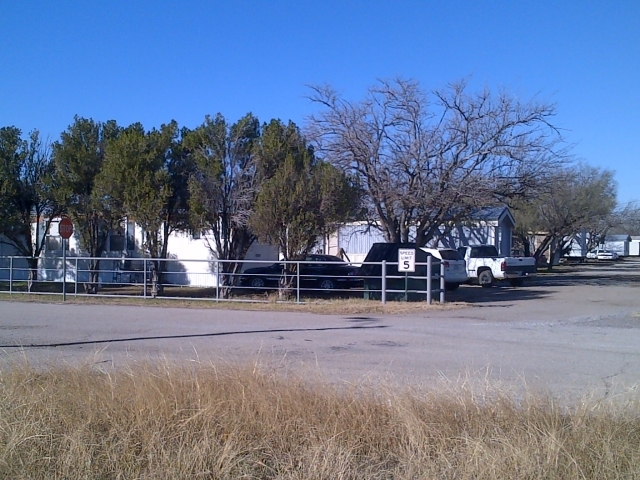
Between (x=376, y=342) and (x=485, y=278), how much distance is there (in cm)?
1905

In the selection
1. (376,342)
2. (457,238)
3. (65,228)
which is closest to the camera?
(376,342)

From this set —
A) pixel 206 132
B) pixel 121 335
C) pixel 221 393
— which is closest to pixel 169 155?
pixel 206 132

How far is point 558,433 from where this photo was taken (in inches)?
216

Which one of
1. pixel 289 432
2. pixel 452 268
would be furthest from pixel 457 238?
pixel 289 432

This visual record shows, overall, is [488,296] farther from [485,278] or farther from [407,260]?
[407,260]

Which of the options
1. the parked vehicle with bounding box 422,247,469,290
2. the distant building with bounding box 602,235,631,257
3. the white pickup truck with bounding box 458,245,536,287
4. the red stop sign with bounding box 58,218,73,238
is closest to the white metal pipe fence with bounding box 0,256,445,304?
the red stop sign with bounding box 58,218,73,238

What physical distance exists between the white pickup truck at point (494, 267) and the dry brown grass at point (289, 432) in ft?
78.0

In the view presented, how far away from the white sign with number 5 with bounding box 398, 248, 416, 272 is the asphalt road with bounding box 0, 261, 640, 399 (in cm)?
177

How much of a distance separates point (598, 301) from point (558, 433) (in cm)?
1839

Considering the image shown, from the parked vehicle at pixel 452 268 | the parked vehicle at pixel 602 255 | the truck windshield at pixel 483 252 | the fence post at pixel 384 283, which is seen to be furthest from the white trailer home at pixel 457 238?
the parked vehicle at pixel 602 255

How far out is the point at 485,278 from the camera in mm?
29969

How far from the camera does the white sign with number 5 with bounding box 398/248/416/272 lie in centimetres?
1870

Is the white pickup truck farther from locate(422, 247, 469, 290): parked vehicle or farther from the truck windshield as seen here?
locate(422, 247, 469, 290): parked vehicle

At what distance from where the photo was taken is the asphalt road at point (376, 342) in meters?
8.59
